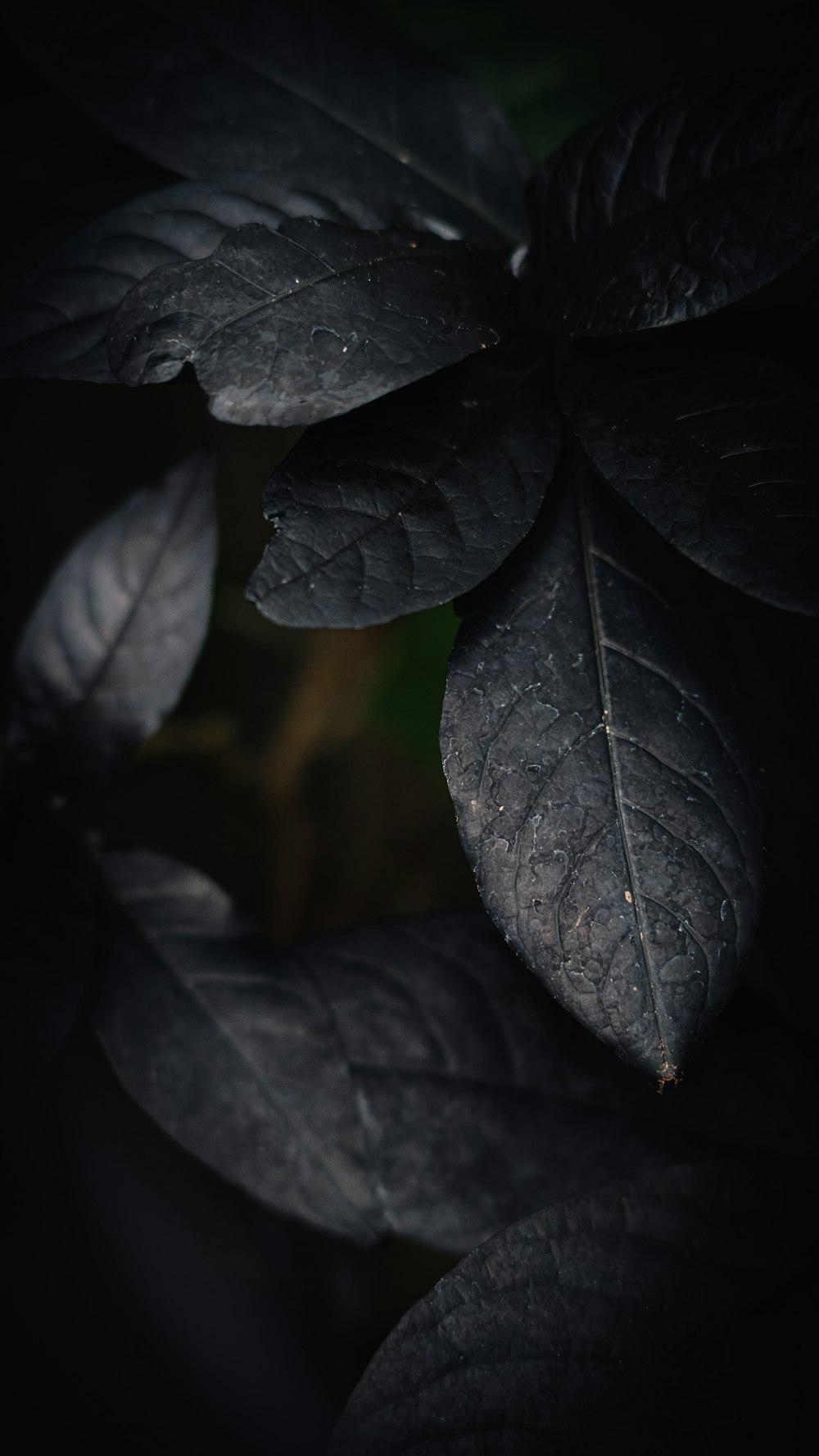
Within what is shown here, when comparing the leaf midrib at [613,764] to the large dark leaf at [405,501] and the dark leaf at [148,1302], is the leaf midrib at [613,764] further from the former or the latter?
the dark leaf at [148,1302]

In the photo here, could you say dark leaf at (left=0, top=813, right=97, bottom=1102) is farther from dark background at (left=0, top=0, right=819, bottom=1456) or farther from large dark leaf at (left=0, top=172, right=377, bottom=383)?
large dark leaf at (left=0, top=172, right=377, bottom=383)

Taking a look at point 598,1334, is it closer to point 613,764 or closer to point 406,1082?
point 406,1082

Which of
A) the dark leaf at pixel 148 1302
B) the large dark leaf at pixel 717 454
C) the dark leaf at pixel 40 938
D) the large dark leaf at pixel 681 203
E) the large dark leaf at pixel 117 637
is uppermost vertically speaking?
the large dark leaf at pixel 681 203

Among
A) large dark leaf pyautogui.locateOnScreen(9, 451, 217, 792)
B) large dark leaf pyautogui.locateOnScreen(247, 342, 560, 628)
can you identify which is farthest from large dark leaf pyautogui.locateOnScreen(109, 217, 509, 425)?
large dark leaf pyautogui.locateOnScreen(9, 451, 217, 792)

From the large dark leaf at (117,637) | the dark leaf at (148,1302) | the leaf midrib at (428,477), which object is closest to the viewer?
the leaf midrib at (428,477)

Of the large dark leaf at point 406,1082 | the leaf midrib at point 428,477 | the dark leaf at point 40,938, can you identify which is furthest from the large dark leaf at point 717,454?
the dark leaf at point 40,938

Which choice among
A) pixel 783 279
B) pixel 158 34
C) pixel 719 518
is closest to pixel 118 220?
pixel 158 34

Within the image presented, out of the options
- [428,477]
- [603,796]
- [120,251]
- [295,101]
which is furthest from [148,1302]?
[295,101]
